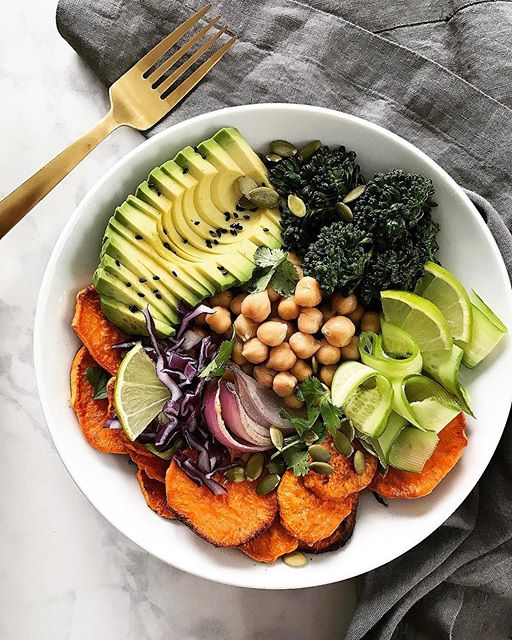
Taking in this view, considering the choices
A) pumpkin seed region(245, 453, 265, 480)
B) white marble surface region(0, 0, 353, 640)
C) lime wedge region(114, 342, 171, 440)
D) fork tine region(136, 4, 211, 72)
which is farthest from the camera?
white marble surface region(0, 0, 353, 640)

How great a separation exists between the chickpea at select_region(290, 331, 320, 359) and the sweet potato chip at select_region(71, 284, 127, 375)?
1.54ft

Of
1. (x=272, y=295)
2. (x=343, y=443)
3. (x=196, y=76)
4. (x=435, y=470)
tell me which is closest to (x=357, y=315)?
(x=272, y=295)

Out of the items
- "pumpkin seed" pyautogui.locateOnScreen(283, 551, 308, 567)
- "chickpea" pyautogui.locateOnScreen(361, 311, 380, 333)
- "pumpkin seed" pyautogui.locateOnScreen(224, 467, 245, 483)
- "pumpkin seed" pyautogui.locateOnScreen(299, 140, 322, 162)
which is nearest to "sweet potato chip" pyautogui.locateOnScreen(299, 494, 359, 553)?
"pumpkin seed" pyautogui.locateOnScreen(283, 551, 308, 567)

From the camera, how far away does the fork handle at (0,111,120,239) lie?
7.31ft

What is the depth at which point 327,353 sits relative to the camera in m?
2.23

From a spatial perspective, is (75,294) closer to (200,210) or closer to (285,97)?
(200,210)

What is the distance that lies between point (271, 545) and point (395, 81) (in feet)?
4.58

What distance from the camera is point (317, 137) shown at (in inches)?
89.6

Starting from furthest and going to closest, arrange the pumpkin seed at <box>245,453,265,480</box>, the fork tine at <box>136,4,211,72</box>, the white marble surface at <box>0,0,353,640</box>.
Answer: the white marble surface at <box>0,0,353,640</box> < the fork tine at <box>136,4,211,72</box> < the pumpkin seed at <box>245,453,265,480</box>

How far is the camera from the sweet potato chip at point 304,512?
7.15ft

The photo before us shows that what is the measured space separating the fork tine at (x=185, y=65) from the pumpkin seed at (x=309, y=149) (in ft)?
1.42

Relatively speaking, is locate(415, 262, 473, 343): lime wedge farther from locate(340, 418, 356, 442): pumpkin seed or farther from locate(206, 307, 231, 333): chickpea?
locate(206, 307, 231, 333): chickpea

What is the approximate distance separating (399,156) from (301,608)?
4.66 ft

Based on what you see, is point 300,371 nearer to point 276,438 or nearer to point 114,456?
point 276,438
